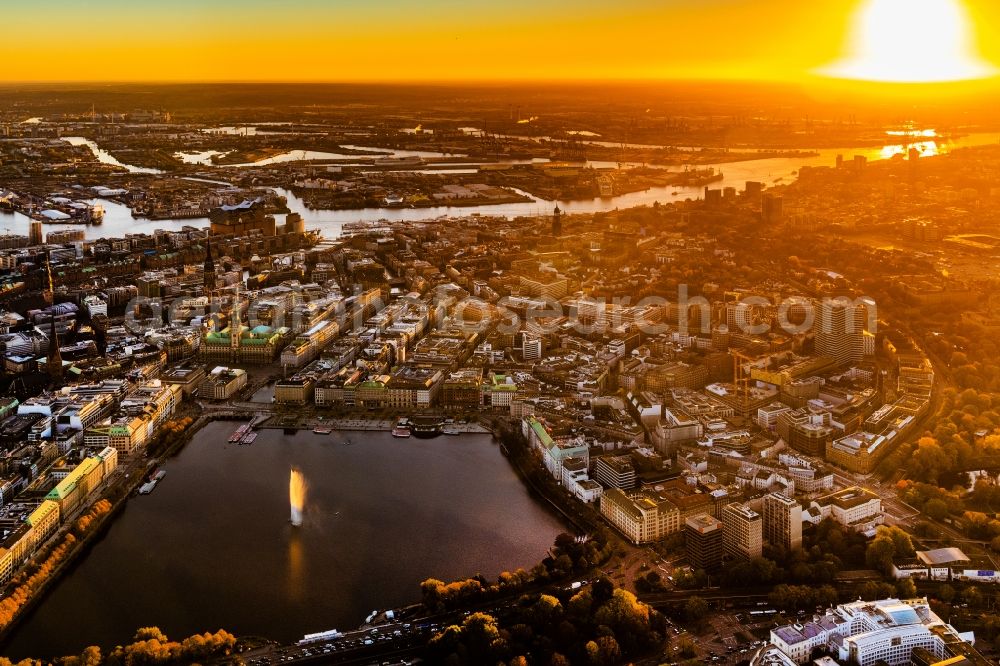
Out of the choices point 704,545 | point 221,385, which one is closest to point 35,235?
point 221,385

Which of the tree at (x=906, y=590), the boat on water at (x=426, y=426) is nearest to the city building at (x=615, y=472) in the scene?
the boat on water at (x=426, y=426)

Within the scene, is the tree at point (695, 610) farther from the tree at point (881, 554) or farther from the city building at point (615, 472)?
the city building at point (615, 472)

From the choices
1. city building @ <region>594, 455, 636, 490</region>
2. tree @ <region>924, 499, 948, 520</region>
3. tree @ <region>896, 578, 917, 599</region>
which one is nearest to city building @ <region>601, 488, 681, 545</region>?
city building @ <region>594, 455, 636, 490</region>

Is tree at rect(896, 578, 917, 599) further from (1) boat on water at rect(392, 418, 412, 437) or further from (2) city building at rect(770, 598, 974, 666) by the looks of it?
(1) boat on water at rect(392, 418, 412, 437)

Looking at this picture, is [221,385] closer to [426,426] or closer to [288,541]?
[426,426]

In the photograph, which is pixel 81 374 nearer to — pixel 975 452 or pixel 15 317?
pixel 15 317

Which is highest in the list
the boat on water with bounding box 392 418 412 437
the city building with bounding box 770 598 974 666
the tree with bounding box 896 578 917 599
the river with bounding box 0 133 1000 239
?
the river with bounding box 0 133 1000 239
